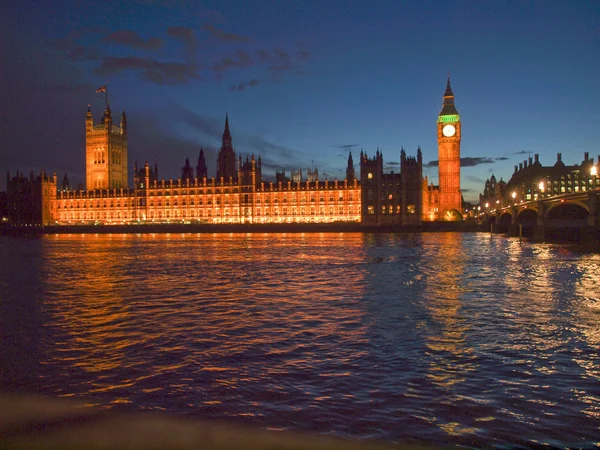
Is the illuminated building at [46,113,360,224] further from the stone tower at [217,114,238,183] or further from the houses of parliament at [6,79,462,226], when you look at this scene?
the stone tower at [217,114,238,183]

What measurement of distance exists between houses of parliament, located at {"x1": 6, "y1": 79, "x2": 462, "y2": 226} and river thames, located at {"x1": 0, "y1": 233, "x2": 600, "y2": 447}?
4311 inches

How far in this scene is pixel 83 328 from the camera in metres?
14.5

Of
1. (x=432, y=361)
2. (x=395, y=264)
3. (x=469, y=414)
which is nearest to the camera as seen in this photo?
(x=469, y=414)

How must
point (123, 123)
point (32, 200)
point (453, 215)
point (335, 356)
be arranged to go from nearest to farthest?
1. point (335, 356)
2. point (453, 215)
3. point (32, 200)
4. point (123, 123)

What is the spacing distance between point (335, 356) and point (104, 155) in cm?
16788

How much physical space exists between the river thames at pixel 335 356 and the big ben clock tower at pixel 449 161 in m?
121

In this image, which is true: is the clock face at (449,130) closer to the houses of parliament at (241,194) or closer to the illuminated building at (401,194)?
the houses of parliament at (241,194)

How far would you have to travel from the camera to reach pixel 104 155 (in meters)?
166

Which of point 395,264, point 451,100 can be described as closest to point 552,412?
point 395,264

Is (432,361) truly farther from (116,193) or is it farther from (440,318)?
(116,193)

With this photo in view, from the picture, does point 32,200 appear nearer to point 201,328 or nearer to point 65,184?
point 65,184

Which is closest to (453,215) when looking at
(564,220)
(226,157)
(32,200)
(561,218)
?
(561,218)

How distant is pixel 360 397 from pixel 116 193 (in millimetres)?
156250

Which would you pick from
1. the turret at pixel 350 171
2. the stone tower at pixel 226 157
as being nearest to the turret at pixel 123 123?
the stone tower at pixel 226 157
